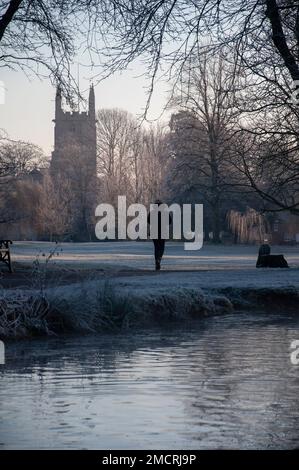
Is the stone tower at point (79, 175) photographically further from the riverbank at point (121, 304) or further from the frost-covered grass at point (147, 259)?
A: the riverbank at point (121, 304)

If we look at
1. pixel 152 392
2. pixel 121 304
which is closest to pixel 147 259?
pixel 121 304

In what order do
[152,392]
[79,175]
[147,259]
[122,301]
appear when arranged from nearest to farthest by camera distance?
[152,392], [122,301], [147,259], [79,175]

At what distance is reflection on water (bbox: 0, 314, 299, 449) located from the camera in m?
8.12

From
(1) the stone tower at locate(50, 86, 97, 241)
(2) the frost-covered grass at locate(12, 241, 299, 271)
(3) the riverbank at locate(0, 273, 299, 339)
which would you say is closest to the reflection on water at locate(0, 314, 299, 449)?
(3) the riverbank at locate(0, 273, 299, 339)

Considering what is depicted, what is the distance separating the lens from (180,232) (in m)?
78.5

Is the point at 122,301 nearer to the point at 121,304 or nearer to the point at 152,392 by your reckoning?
the point at 121,304

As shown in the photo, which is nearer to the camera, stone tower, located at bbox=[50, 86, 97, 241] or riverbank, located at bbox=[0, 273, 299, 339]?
riverbank, located at bbox=[0, 273, 299, 339]

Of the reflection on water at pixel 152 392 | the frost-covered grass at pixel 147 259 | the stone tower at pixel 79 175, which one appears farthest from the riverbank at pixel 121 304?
the stone tower at pixel 79 175

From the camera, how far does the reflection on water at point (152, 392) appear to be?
8125 millimetres

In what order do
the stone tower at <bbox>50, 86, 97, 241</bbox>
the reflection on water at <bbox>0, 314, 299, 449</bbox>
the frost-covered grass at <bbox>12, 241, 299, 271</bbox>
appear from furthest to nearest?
the stone tower at <bbox>50, 86, 97, 241</bbox> < the frost-covered grass at <bbox>12, 241, 299, 271</bbox> < the reflection on water at <bbox>0, 314, 299, 449</bbox>

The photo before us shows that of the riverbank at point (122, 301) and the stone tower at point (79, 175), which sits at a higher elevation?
the stone tower at point (79, 175)

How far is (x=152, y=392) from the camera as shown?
10.5 metres

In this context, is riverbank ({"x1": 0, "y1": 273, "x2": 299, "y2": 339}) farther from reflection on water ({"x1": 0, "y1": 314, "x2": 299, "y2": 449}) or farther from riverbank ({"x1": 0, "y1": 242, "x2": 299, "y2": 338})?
reflection on water ({"x1": 0, "y1": 314, "x2": 299, "y2": 449})
